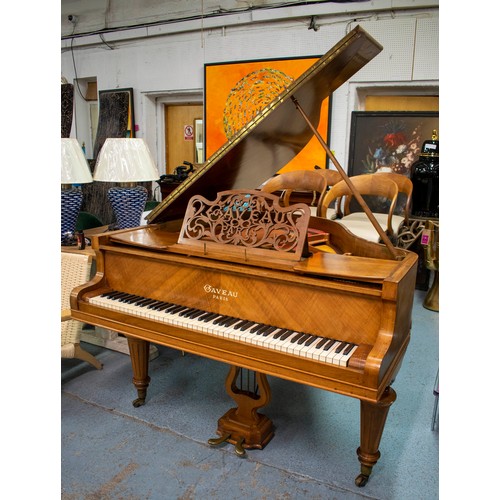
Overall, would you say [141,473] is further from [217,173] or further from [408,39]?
[408,39]

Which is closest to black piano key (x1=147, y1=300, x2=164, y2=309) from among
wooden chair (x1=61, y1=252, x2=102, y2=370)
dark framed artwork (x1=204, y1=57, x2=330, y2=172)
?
wooden chair (x1=61, y1=252, x2=102, y2=370)

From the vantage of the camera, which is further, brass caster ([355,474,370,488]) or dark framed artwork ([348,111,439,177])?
dark framed artwork ([348,111,439,177])

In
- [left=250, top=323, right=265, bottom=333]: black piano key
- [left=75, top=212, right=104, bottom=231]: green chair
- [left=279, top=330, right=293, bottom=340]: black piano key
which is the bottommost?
[left=279, top=330, right=293, bottom=340]: black piano key

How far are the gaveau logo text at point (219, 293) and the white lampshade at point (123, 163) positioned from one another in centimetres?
130

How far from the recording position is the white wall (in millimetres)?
4754

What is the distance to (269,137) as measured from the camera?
87.1 inches

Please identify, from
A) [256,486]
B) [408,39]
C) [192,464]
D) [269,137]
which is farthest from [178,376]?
[408,39]

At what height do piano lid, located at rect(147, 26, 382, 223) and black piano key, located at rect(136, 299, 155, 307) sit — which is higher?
piano lid, located at rect(147, 26, 382, 223)

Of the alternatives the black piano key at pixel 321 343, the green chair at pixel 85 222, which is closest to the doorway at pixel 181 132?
the green chair at pixel 85 222

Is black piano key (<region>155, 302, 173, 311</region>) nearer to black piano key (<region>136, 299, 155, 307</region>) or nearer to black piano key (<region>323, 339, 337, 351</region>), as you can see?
black piano key (<region>136, 299, 155, 307</region>)

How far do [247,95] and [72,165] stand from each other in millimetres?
3363

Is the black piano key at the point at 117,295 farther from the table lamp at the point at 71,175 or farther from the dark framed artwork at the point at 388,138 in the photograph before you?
the dark framed artwork at the point at 388,138

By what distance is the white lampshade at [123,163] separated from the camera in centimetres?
296

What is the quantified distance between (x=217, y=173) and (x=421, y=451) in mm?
1689
